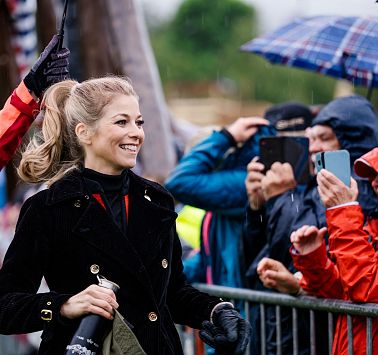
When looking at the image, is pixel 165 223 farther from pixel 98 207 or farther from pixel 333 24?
pixel 333 24

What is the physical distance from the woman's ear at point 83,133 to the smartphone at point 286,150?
163cm

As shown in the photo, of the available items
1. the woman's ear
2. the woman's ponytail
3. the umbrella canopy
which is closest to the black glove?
the woman's ponytail

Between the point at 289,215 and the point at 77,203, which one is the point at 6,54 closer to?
the point at 289,215

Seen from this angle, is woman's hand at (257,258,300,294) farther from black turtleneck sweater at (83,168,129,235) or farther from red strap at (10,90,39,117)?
red strap at (10,90,39,117)

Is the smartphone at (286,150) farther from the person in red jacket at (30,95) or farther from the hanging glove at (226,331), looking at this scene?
the hanging glove at (226,331)

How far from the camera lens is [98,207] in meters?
3.72

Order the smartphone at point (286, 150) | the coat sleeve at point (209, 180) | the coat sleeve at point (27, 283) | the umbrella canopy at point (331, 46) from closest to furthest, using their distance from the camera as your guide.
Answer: the coat sleeve at point (27, 283)
the smartphone at point (286, 150)
the coat sleeve at point (209, 180)
the umbrella canopy at point (331, 46)

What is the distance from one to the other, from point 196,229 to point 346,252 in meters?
2.66

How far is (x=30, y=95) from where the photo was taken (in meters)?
4.37

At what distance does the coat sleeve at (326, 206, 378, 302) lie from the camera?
427 centimetres

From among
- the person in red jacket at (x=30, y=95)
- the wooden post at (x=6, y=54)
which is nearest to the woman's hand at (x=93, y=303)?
the person in red jacket at (x=30, y=95)

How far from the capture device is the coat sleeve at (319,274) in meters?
4.56

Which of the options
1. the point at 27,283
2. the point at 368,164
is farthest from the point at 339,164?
the point at 27,283

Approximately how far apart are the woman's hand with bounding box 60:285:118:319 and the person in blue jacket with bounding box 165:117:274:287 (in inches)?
89.6
